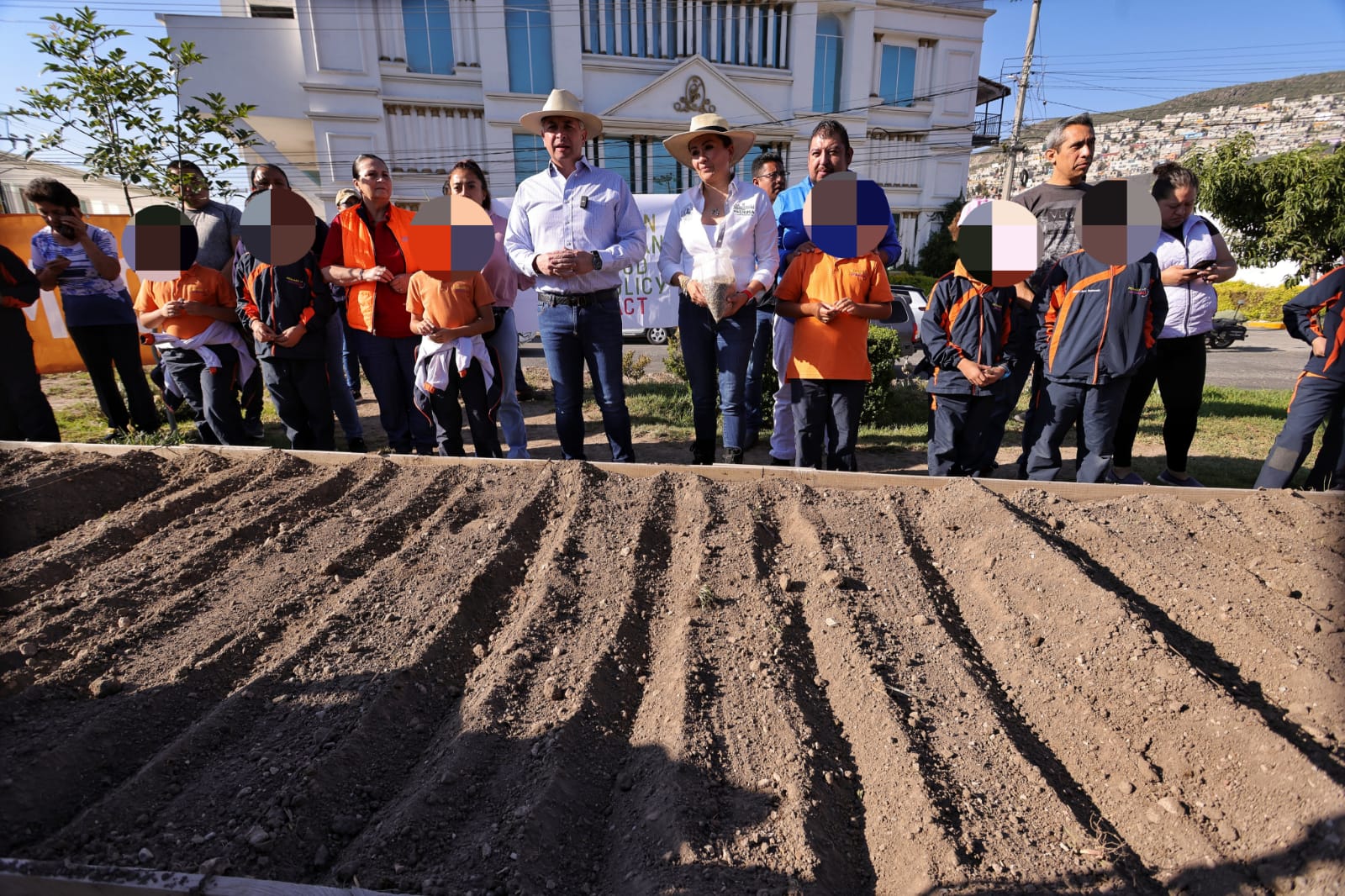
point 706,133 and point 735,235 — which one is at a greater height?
point 706,133

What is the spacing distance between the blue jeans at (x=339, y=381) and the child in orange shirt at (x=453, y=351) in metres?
1.02

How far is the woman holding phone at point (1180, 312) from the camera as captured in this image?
406 cm

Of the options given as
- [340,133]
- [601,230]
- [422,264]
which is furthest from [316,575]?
[340,133]

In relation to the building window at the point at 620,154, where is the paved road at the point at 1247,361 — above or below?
below

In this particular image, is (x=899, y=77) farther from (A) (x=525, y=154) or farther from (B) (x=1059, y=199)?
(B) (x=1059, y=199)

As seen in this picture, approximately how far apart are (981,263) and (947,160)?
25942mm

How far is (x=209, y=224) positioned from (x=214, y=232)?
6 cm

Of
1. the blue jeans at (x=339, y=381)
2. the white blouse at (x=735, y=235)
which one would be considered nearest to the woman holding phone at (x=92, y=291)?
the blue jeans at (x=339, y=381)

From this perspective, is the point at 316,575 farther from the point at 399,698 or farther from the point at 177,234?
the point at 177,234

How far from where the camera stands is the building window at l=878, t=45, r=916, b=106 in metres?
25.2

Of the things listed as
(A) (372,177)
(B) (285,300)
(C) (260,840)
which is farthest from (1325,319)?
(B) (285,300)

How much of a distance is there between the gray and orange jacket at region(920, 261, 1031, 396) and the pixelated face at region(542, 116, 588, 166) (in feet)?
7.14

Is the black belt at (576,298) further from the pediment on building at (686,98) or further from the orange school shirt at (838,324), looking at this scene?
the pediment on building at (686,98)

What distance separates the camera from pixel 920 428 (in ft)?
19.7
